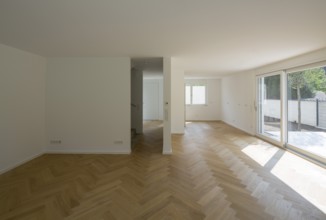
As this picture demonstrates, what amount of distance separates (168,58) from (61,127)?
321 centimetres

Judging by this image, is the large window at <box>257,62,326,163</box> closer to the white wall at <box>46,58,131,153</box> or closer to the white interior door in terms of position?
the white wall at <box>46,58,131,153</box>

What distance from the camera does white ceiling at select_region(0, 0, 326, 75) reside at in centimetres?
185

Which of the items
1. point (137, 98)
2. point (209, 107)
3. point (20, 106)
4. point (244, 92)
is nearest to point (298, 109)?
point (244, 92)

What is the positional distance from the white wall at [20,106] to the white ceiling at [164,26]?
42 centimetres

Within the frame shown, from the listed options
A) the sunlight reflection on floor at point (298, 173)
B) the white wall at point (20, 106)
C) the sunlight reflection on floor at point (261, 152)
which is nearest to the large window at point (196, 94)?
the sunlight reflection on floor at point (261, 152)

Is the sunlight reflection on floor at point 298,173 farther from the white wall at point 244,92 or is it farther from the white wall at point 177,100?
the white wall at point 177,100

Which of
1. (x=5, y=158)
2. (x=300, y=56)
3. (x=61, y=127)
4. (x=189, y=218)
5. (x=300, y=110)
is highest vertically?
(x=300, y=56)

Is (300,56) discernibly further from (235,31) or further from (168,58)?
(168,58)

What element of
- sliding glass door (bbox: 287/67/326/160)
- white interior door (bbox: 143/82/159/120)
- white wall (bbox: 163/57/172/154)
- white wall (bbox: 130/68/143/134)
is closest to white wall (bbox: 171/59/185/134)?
white wall (bbox: 130/68/143/134)

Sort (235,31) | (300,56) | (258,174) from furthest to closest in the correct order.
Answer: (300,56) → (258,174) → (235,31)

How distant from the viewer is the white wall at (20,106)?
326 cm

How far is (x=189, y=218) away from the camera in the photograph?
1.96 metres

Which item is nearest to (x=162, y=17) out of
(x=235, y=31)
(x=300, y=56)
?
(x=235, y=31)

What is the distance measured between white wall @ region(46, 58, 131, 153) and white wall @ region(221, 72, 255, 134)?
458cm
